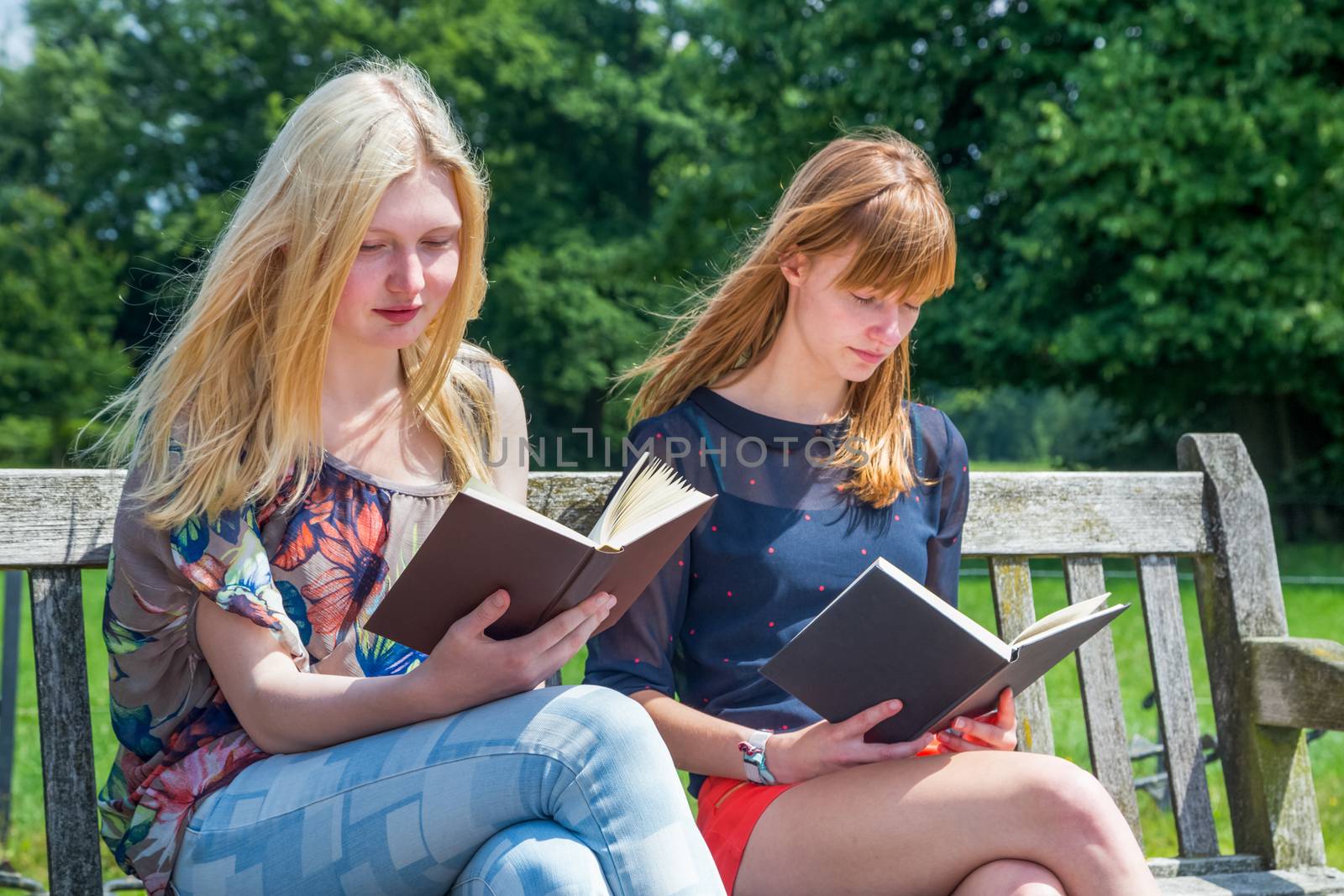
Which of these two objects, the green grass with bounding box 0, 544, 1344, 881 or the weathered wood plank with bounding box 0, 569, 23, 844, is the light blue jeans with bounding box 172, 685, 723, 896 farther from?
the weathered wood plank with bounding box 0, 569, 23, 844

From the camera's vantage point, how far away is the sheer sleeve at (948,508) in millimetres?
2373

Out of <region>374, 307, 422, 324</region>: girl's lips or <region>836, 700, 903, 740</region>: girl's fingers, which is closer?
<region>836, 700, 903, 740</region>: girl's fingers

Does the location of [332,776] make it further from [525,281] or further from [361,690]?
[525,281]

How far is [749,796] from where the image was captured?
80.2 inches

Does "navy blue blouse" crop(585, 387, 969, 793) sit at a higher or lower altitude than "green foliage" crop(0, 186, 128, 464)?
lower

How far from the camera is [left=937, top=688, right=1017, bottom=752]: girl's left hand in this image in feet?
6.37

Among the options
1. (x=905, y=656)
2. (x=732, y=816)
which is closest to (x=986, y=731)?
(x=905, y=656)

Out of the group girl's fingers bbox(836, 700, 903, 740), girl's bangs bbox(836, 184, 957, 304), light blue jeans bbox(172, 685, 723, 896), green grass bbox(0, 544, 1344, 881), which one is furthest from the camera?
green grass bbox(0, 544, 1344, 881)

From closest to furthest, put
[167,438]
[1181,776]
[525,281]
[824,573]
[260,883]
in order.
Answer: [260,883], [167,438], [824,573], [1181,776], [525,281]

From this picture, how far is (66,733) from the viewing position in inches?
76.7

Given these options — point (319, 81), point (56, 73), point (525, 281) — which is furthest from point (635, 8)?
point (319, 81)

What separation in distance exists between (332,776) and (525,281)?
20514mm

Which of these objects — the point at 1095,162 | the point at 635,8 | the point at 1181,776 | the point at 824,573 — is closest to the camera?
the point at 824,573

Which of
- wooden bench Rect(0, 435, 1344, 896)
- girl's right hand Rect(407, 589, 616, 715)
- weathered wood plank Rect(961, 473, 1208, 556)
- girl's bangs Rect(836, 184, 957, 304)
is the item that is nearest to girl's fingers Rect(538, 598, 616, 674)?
girl's right hand Rect(407, 589, 616, 715)
